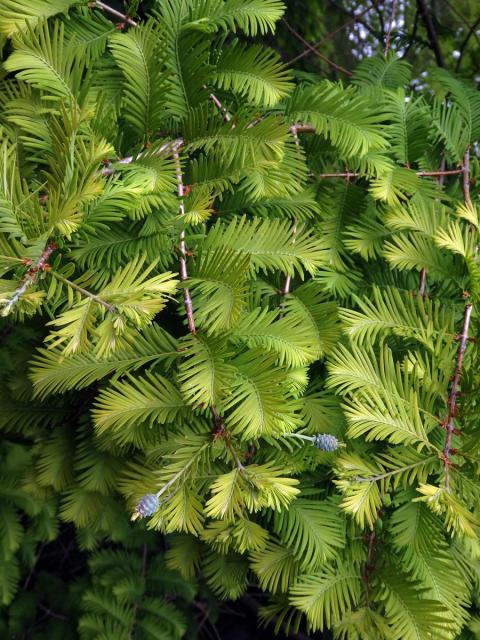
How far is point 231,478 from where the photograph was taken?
1.77 ft

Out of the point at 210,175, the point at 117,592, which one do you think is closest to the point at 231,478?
the point at 210,175

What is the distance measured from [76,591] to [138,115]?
42.5 inches

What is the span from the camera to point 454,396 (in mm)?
618

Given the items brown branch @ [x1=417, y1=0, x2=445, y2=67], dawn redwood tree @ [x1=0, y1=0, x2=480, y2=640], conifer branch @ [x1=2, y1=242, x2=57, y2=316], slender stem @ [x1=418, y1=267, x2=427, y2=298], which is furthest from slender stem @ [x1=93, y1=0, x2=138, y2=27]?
brown branch @ [x1=417, y1=0, x2=445, y2=67]

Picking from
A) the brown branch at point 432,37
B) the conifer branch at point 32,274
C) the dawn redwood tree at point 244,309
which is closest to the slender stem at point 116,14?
the dawn redwood tree at point 244,309

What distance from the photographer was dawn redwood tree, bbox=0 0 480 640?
53 centimetres

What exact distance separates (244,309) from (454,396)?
253 millimetres

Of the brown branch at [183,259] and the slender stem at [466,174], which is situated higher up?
the slender stem at [466,174]

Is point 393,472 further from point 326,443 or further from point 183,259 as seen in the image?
point 183,259

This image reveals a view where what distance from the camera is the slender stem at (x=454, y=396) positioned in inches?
23.2

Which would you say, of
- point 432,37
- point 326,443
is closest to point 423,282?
point 326,443

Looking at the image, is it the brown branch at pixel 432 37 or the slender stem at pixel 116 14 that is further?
the brown branch at pixel 432 37

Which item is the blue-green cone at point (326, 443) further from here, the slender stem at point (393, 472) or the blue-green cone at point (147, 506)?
the blue-green cone at point (147, 506)

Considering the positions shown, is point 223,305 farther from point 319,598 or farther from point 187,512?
point 319,598
